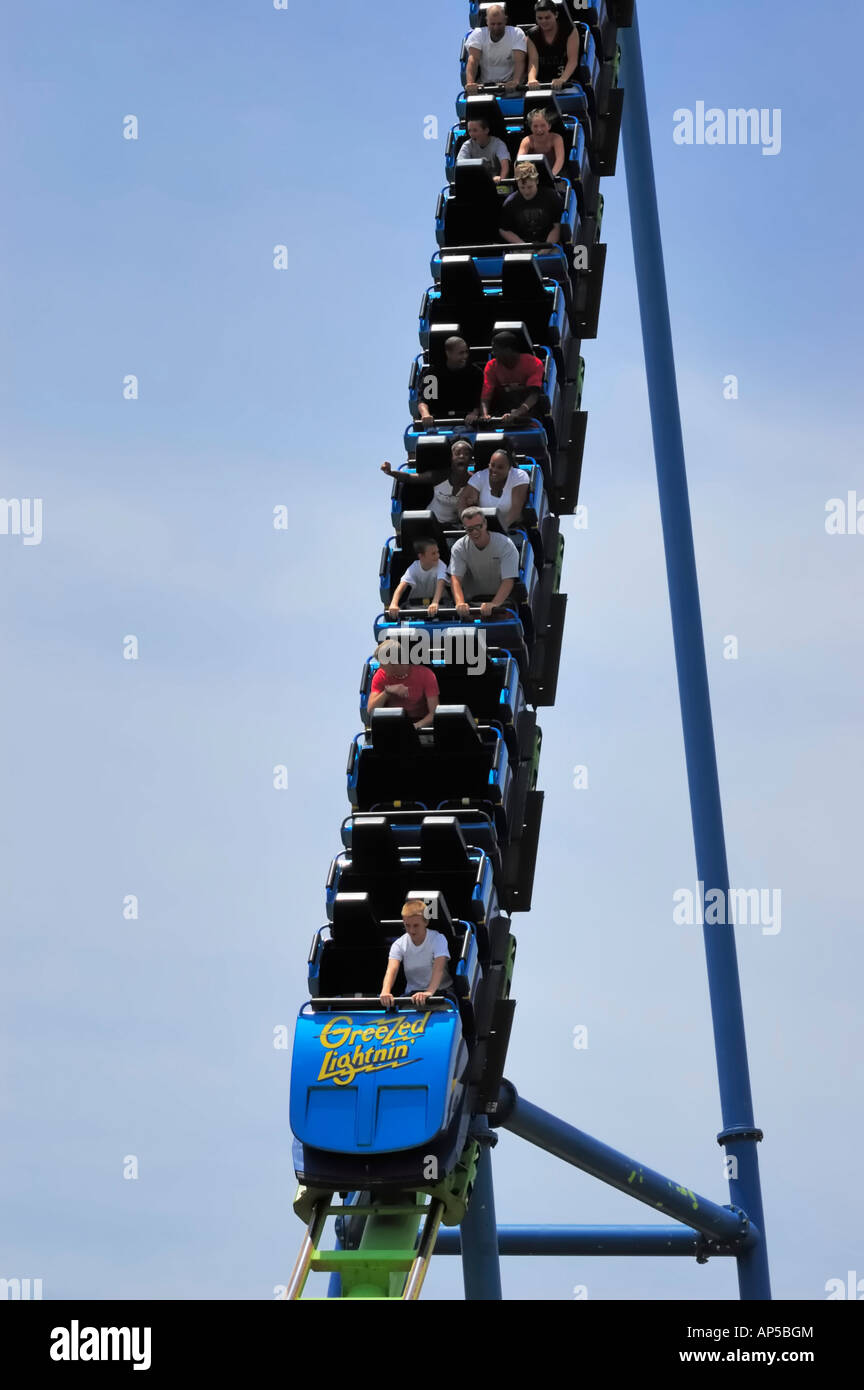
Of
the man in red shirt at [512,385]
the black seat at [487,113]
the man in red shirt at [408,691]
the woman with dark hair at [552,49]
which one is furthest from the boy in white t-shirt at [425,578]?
the woman with dark hair at [552,49]

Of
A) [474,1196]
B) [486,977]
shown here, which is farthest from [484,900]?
[474,1196]

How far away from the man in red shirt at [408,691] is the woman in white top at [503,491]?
1324mm

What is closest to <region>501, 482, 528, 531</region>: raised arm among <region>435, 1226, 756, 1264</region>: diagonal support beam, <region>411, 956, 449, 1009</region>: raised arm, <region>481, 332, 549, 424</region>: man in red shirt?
<region>481, 332, 549, 424</region>: man in red shirt

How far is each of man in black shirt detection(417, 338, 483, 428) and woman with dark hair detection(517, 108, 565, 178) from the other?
154cm

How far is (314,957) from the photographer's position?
9.20 m

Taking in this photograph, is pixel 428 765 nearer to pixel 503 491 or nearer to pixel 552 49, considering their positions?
pixel 503 491

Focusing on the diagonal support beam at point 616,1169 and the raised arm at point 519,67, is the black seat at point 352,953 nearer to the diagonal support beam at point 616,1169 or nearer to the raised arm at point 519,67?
the diagonal support beam at point 616,1169

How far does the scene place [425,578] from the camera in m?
11.0

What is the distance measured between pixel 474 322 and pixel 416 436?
1028mm

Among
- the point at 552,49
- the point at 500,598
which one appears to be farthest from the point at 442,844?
the point at 552,49

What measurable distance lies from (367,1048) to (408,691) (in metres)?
2.19

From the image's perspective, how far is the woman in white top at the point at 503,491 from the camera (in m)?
11.2

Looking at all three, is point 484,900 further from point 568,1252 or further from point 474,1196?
point 568,1252

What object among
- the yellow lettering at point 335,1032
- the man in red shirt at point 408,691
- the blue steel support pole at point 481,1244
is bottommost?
the blue steel support pole at point 481,1244
